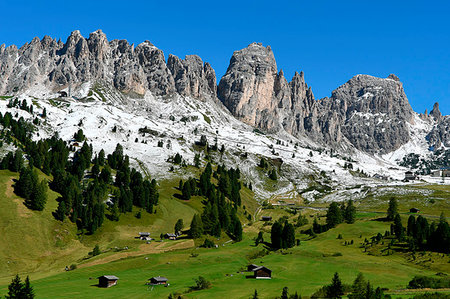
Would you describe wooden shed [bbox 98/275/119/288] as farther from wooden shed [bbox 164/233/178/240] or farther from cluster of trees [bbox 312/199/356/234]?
cluster of trees [bbox 312/199/356/234]

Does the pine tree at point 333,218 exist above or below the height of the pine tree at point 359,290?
above

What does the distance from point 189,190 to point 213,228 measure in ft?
159

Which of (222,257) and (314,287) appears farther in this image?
(222,257)

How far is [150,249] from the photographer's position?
422ft

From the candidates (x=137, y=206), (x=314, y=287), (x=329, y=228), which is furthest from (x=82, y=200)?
(x=314, y=287)

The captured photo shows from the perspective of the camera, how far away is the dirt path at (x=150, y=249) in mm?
113812

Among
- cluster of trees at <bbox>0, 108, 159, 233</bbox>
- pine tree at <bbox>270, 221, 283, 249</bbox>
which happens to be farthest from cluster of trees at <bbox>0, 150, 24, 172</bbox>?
pine tree at <bbox>270, 221, 283, 249</bbox>

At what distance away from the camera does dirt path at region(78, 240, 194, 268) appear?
114m

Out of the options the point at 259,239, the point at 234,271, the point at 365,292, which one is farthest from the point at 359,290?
the point at 259,239

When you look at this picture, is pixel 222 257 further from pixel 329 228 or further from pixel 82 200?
pixel 82 200

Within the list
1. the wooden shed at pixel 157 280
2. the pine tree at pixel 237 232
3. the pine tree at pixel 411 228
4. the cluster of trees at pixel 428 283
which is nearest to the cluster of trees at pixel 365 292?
the cluster of trees at pixel 428 283

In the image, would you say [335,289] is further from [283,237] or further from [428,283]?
[283,237]

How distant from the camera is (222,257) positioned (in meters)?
115

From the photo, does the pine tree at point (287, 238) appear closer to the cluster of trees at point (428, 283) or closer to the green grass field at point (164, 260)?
the green grass field at point (164, 260)
